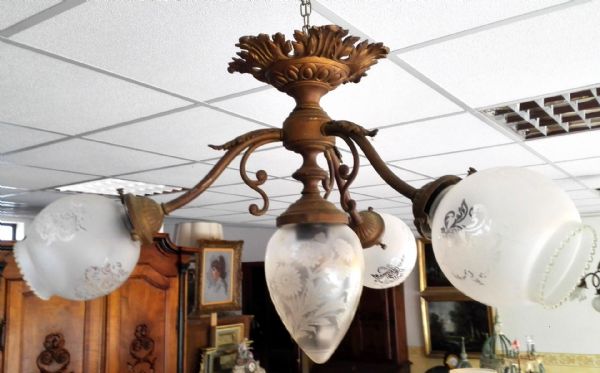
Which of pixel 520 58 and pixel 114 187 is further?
pixel 114 187

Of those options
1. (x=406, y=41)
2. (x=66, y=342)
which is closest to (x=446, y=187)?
(x=406, y=41)

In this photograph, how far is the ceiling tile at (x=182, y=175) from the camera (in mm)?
2629

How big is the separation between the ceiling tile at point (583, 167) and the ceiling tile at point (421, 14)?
72.6 inches

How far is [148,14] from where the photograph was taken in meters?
1.10

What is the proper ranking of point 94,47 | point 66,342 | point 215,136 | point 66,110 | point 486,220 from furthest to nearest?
1. point 66,342
2. point 215,136
3. point 66,110
4. point 94,47
5. point 486,220

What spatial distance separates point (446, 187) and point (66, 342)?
7.89 ft

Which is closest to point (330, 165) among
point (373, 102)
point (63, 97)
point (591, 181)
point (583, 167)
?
point (373, 102)

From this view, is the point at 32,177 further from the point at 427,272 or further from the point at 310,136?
the point at 427,272

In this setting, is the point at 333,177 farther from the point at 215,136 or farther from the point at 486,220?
the point at 215,136

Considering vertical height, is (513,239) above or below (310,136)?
below

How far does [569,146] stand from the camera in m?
2.36

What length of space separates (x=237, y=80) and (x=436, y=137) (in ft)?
3.29

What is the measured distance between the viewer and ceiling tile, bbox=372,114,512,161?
197 centimetres

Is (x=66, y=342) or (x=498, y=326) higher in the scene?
(x=66, y=342)
